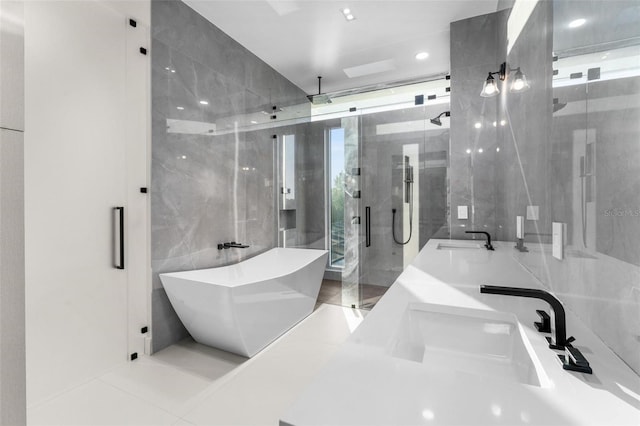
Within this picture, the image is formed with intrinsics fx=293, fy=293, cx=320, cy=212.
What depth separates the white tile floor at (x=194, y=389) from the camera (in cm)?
171

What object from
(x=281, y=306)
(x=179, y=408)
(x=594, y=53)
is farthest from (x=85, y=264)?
(x=594, y=53)

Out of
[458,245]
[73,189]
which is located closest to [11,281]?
[73,189]

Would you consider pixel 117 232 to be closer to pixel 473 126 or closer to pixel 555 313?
pixel 555 313

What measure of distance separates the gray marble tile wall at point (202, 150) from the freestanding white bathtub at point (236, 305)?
0.20m

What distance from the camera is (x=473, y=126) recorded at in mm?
2971

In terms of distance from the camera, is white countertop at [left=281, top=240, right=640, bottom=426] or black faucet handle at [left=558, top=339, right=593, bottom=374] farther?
black faucet handle at [left=558, top=339, right=593, bottom=374]

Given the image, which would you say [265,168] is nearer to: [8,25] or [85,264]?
[85,264]

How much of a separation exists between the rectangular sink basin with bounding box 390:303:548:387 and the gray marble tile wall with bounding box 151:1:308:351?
2.23m

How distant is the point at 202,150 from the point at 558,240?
2797 mm

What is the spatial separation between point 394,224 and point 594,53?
2.86 meters

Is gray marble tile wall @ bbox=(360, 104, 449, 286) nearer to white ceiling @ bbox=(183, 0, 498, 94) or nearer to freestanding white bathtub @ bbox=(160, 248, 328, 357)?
white ceiling @ bbox=(183, 0, 498, 94)

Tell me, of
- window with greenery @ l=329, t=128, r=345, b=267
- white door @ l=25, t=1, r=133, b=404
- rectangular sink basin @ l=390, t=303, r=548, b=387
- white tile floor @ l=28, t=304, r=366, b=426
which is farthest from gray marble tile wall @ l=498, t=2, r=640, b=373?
white door @ l=25, t=1, r=133, b=404

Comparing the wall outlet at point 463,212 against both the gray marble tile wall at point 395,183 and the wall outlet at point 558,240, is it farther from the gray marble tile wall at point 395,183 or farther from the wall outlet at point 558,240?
the wall outlet at point 558,240

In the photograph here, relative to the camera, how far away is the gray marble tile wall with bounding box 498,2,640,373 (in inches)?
24.6
